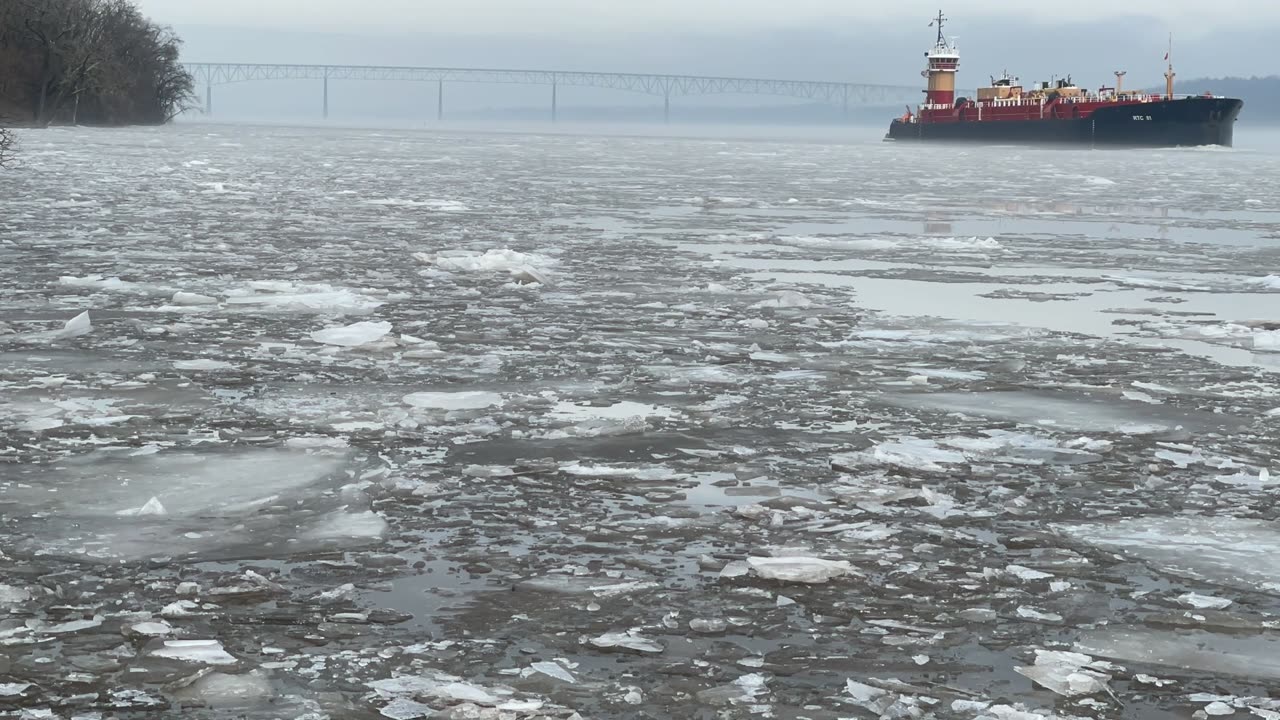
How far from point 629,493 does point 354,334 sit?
3688mm

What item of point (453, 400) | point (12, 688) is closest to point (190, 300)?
point (453, 400)

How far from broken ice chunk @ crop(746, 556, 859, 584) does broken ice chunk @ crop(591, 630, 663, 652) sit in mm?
619

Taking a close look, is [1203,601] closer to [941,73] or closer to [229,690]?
[229,690]

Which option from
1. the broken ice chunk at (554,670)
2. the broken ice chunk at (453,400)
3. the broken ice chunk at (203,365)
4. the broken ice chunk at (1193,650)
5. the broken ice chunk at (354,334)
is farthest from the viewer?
the broken ice chunk at (354,334)

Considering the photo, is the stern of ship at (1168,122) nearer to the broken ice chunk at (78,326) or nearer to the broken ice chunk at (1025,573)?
the broken ice chunk at (78,326)

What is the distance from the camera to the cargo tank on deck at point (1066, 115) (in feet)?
263

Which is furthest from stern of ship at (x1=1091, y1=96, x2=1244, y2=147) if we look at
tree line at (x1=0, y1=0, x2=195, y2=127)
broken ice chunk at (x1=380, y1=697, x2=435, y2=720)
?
broken ice chunk at (x1=380, y1=697, x2=435, y2=720)

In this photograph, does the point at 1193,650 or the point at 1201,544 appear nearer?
the point at 1193,650

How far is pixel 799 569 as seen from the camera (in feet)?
13.6

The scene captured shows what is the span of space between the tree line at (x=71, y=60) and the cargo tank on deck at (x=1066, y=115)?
4714 centimetres

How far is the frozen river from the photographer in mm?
3377

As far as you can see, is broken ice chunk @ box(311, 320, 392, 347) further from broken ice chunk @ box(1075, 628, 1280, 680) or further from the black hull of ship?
the black hull of ship

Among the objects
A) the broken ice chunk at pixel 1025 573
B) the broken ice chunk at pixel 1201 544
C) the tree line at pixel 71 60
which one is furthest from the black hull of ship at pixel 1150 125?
the broken ice chunk at pixel 1025 573

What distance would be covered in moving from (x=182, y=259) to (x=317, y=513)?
8.80 meters
